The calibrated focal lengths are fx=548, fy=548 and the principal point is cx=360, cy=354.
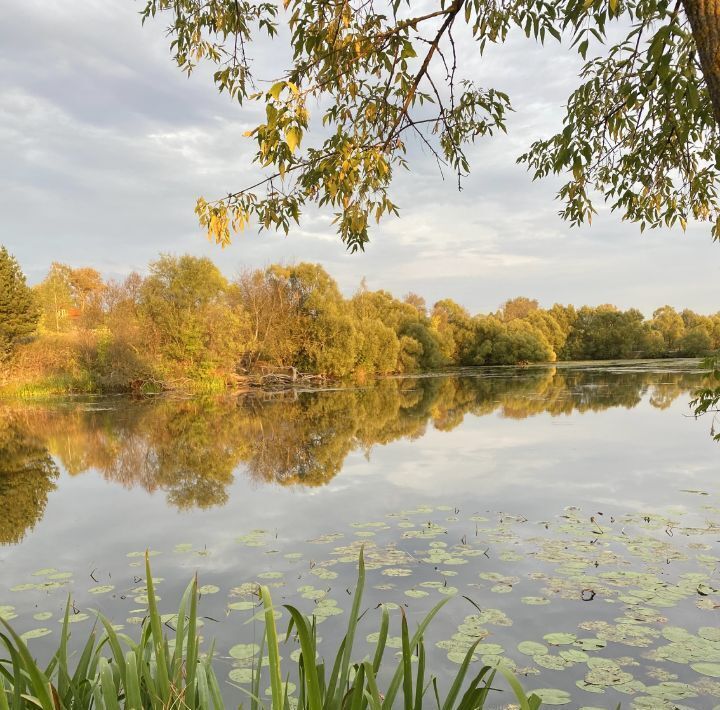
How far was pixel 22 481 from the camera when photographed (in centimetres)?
961

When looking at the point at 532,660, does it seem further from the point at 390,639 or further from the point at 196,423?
the point at 196,423

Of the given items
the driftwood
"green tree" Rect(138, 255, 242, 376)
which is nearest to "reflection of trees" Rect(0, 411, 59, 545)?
"green tree" Rect(138, 255, 242, 376)

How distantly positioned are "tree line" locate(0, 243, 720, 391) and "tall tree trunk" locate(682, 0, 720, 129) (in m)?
27.4

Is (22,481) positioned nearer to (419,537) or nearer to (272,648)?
(419,537)

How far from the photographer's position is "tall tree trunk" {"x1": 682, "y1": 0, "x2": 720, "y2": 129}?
2295 millimetres

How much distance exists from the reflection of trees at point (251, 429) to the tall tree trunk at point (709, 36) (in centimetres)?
751

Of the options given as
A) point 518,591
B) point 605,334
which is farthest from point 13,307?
point 605,334

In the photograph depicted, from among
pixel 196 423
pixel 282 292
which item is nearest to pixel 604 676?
pixel 196 423

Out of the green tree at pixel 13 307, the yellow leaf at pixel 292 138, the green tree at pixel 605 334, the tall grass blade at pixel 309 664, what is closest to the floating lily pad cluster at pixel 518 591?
the tall grass blade at pixel 309 664

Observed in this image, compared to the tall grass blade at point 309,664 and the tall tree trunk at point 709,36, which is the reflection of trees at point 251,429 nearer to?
the tall grass blade at point 309,664

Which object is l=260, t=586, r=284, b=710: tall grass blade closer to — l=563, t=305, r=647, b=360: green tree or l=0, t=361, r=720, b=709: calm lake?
l=0, t=361, r=720, b=709: calm lake

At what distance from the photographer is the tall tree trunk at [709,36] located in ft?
7.53

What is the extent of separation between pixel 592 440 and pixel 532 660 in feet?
31.1

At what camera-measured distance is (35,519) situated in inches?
293
